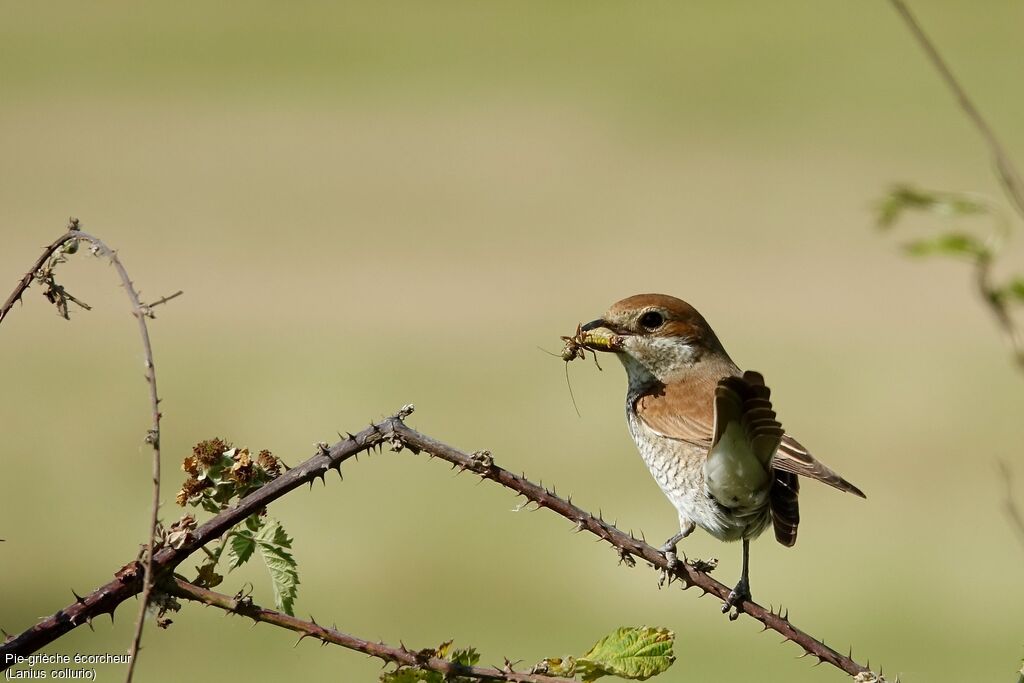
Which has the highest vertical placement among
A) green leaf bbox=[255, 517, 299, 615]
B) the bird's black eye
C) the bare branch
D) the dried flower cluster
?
the bird's black eye

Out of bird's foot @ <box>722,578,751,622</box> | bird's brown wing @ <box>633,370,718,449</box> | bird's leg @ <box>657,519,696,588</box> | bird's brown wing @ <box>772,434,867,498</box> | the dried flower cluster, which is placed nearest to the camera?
the dried flower cluster

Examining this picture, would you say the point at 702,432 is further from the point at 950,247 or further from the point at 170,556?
the point at 950,247

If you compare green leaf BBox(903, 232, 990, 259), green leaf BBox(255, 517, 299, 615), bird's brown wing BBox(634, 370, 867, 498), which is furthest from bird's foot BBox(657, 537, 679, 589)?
green leaf BBox(903, 232, 990, 259)

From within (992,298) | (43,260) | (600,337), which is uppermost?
(600,337)

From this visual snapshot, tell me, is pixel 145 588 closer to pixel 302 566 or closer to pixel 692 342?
pixel 692 342

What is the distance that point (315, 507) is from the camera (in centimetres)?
1512

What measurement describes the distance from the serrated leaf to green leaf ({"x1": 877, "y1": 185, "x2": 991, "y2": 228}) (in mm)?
1011

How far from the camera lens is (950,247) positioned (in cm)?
124

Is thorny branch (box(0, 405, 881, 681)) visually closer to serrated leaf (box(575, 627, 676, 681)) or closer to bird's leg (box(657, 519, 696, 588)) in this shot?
serrated leaf (box(575, 627, 676, 681))

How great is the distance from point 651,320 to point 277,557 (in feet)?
7.89

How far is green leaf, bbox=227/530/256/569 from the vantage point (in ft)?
6.79

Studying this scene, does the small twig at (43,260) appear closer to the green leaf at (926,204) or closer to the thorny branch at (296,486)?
the thorny branch at (296,486)

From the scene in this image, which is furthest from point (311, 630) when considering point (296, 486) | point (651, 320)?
point (651, 320)

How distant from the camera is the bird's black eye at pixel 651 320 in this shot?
4.31 metres
